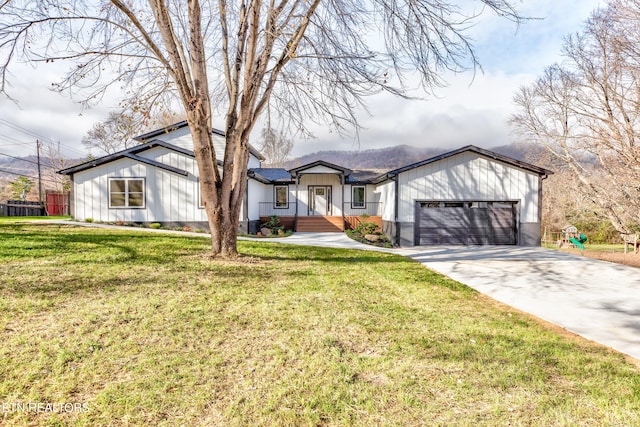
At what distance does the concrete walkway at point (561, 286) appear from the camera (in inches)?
170

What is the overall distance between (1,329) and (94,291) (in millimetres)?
1359

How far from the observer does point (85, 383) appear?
2.58 metres

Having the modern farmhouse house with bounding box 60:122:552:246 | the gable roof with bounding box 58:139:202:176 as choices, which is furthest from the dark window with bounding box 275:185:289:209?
the gable roof with bounding box 58:139:202:176

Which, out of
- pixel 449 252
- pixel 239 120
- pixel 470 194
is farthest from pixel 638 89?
pixel 239 120

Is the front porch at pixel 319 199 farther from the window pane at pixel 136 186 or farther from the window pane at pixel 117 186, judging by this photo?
the window pane at pixel 117 186

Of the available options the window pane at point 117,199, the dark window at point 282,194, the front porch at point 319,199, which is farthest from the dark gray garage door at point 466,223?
the window pane at point 117,199

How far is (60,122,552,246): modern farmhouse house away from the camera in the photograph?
43.4 feet

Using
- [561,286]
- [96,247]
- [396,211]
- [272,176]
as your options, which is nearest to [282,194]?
[272,176]

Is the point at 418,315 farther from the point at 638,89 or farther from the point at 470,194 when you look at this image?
the point at 638,89

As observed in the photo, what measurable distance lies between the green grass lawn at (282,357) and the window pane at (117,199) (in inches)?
385

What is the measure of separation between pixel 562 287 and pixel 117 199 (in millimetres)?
16977

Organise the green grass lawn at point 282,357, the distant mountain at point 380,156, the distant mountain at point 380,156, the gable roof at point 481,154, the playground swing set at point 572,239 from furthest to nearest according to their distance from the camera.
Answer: the distant mountain at point 380,156 < the distant mountain at point 380,156 < the playground swing set at point 572,239 < the gable roof at point 481,154 < the green grass lawn at point 282,357

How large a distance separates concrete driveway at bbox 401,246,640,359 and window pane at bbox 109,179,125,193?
44.3 feet

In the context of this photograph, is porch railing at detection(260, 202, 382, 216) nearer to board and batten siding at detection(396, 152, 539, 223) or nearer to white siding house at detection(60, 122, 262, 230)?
white siding house at detection(60, 122, 262, 230)
